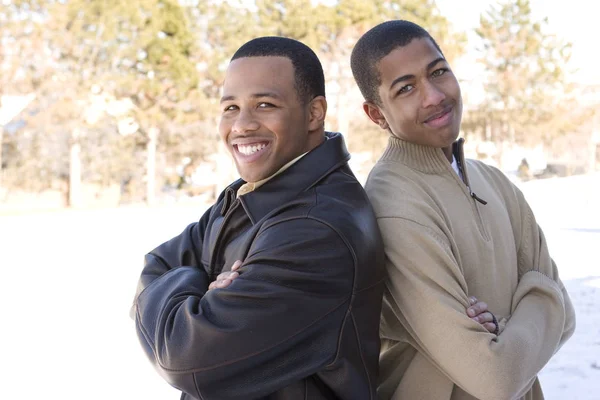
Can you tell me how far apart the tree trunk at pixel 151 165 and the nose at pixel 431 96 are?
2146cm

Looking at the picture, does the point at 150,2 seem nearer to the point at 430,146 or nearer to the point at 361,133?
the point at 361,133

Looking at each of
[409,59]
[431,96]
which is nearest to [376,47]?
[409,59]

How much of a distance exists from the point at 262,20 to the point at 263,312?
2310 cm

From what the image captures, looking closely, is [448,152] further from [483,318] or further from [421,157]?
[483,318]

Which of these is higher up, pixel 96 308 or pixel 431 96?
pixel 431 96

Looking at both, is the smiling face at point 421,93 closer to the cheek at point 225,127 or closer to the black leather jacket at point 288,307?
the black leather jacket at point 288,307

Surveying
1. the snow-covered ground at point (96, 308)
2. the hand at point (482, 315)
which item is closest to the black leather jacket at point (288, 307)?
the hand at point (482, 315)

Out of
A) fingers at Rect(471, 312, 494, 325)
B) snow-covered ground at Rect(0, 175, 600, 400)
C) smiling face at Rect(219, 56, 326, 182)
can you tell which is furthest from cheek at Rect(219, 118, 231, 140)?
snow-covered ground at Rect(0, 175, 600, 400)

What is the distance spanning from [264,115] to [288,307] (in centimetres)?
50

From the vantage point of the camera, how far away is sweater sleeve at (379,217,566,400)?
1545 millimetres

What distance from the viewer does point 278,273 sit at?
1.44 meters

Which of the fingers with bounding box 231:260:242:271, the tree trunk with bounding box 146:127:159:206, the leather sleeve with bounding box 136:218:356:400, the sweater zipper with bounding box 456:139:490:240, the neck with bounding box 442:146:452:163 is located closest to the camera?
the leather sleeve with bounding box 136:218:356:400

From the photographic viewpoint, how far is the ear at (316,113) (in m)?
1.75

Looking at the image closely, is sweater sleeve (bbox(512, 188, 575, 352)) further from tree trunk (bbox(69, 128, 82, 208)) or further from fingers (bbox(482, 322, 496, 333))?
tree trunk (bbox(69, 128, 82, 208))
